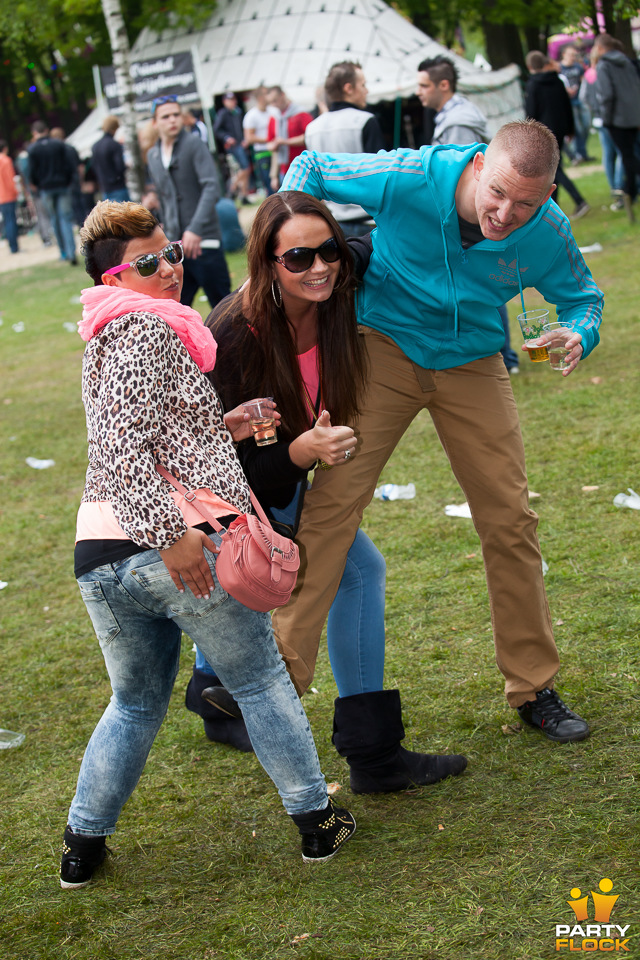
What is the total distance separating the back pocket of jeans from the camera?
258 centimetres

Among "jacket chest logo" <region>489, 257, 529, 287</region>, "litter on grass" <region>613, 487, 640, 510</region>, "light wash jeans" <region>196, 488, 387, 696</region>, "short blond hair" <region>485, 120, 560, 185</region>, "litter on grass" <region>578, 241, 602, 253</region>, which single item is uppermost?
"short blond hair" <region>485, 120, 560, 185</region>

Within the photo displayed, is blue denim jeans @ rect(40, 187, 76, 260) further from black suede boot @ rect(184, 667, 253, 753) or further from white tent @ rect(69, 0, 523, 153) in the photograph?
black suede boot @ rect(184, 667, 253, 753)

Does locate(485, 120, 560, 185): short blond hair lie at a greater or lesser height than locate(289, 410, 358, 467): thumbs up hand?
greater

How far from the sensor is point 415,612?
4.42 metres

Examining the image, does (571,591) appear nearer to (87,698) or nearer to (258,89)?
(87,698)

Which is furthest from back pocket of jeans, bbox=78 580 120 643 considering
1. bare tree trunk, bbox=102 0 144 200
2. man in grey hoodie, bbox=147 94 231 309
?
bare tree trunk, bbox=102 0 144 200

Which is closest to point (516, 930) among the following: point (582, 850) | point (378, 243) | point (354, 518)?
point (582, 850)

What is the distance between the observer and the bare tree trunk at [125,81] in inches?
568

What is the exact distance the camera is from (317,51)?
2133 centimetres

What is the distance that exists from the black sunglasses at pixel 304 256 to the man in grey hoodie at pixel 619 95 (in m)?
11.2

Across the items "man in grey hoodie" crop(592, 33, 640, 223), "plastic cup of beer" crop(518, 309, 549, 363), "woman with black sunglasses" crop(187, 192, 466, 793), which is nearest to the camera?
"woman with black sunglasses" crop(187, 192, 466, 793)

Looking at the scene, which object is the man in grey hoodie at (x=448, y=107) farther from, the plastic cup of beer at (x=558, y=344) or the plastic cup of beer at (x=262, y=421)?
the plastic cup of beer at (x=262, y=421)

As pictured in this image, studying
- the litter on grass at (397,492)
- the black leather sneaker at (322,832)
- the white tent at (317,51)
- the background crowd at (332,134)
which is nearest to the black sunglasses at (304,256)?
the black leather sneaker at (322,832)

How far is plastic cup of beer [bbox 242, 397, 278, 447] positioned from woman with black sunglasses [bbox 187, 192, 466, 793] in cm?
10
